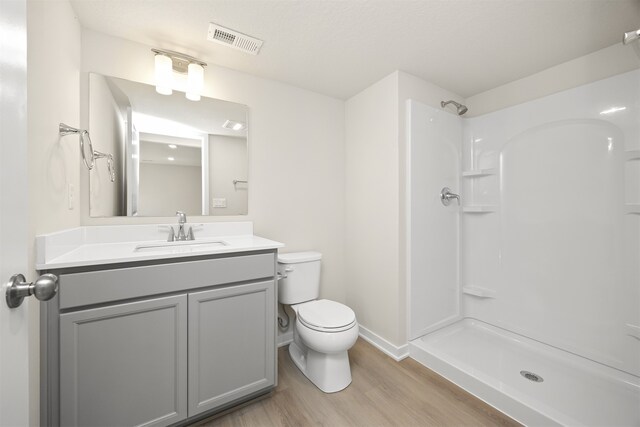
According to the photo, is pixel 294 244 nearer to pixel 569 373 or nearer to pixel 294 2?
pixel 294 2

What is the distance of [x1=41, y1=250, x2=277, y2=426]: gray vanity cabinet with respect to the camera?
1021 mm

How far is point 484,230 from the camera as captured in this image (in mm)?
2291

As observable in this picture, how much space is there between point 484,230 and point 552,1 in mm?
1591

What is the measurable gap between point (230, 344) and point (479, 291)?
2097 mm

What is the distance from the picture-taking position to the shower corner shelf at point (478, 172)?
2.24m

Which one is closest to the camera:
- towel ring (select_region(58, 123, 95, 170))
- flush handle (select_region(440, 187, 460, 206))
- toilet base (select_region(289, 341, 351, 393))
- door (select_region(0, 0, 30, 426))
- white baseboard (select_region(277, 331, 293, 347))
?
door (select_region(0, 0, 30, 426))

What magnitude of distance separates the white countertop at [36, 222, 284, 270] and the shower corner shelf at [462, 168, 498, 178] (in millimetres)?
1823

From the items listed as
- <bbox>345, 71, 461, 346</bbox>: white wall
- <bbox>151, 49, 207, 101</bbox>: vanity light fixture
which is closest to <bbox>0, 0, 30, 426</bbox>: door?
<bbox>151, 49, 207, 101</bbox>: vanity light fixture

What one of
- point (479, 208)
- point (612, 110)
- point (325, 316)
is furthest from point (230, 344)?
point (612, 110)

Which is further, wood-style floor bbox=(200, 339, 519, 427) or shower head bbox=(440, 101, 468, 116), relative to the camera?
shower head bbox=(440, 101, 468, 116)

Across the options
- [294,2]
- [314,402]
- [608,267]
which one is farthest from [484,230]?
[294,2]

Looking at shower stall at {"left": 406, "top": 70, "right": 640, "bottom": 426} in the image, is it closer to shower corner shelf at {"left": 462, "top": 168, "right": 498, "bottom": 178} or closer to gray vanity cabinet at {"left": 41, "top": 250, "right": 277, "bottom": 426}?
shower corner shelf at {"left": 462, "top": 168, "right": 498, "bottom": 178}

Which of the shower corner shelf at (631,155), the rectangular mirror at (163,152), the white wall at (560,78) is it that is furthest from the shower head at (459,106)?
the rectangular mirror at (163,152)

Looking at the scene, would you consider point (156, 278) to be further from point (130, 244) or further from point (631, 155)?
point (631, 155)
